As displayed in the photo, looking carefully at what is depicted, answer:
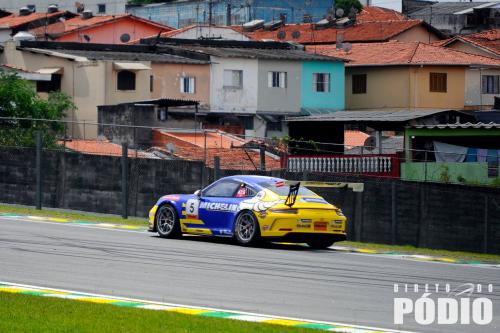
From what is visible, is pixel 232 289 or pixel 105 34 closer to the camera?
pixel 232 289

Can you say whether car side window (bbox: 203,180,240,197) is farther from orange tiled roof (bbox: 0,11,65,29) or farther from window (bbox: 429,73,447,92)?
orange tiled roof (bbox: 0,11,65,29)

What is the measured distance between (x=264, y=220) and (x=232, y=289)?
6.99 meters

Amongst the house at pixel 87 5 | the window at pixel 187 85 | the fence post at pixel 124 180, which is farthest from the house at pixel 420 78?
the house at pixel 87 5

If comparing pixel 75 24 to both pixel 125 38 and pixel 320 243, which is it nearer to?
pixel 125 38

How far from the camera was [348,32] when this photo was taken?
3187 inches

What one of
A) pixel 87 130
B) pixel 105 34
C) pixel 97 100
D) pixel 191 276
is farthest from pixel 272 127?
pixel 191 276

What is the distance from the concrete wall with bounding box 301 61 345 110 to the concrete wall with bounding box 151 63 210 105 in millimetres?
5846

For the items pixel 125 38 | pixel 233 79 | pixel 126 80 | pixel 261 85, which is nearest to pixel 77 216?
pixel 126 80

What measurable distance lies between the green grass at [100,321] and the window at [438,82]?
53713 millimetres

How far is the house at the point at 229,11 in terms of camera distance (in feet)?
317

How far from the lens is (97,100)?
5906cm

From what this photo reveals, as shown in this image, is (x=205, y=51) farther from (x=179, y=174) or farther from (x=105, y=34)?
(x=179, y=174)

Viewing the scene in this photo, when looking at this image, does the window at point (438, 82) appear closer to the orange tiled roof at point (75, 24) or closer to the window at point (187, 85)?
the window at point (187, 85)

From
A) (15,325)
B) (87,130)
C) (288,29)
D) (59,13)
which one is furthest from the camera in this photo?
(59,13)
